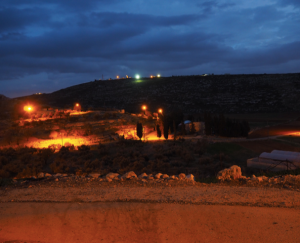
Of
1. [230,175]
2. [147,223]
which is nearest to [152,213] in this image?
[147,223]

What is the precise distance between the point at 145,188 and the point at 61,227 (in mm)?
3499

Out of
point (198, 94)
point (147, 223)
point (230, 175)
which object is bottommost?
point (147, 223)

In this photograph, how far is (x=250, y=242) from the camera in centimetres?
596

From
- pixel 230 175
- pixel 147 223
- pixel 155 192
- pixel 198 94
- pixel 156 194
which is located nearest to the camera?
pixel 147 223

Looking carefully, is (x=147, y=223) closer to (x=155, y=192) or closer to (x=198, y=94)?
(x=155, y=192)

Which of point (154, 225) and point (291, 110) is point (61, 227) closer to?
point (154, 225)

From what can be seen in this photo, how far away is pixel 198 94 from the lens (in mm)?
87562

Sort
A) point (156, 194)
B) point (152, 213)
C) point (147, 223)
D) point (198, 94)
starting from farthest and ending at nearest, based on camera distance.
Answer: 1. point (198, 94)
2. point (156, 194)
3. point (152, 213)
4. point (147, 223)

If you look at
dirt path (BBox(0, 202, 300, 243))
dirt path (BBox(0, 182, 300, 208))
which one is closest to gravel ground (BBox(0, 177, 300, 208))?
dirt path (BBox(0, 182, 300, 208))

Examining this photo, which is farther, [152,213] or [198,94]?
[198,94]

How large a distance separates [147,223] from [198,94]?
83.2 meters

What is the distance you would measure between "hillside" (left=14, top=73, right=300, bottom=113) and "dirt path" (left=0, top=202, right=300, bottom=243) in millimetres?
65964

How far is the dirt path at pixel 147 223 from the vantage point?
6.26m

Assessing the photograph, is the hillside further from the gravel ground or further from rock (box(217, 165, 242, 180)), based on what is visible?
the gravel ground
